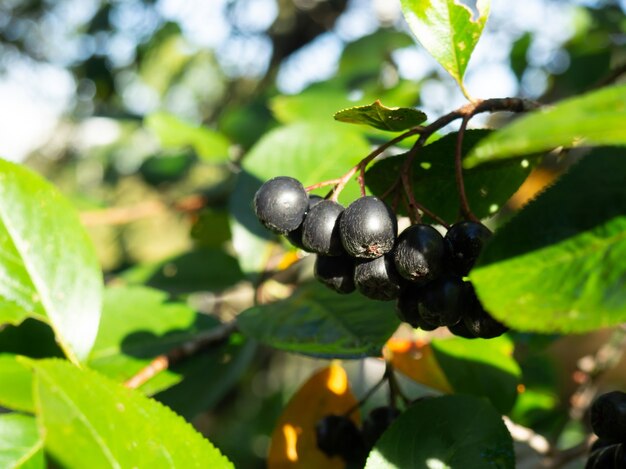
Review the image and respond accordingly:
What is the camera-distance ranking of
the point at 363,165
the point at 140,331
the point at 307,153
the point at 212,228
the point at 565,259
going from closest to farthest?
the point at 565,259 → the point at 363,165 → the point at 140,331 → the point at 307,153 → the point at 212,228

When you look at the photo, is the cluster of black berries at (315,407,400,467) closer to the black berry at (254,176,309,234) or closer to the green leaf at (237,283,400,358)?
the green leaf at (237,283,400,358)

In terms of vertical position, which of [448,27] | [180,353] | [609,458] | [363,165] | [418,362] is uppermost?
[448,27]

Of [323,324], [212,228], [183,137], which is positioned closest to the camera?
[323,324]

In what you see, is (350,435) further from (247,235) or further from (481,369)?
(247,235)

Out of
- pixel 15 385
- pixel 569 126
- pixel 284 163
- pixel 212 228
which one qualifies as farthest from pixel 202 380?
pixel 212 228

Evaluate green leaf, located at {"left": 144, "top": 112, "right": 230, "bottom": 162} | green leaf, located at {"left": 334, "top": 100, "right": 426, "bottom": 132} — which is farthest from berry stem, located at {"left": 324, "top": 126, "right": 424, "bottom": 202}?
green leaf, located at {"left": 144, "top": 112, "right": 230, "bottom": 162}

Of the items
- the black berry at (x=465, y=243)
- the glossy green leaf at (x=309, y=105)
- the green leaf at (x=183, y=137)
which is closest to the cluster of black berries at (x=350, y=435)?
the black berry at (x=465, y=243)

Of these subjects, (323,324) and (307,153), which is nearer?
(323,324)

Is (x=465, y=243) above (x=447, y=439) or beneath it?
above
